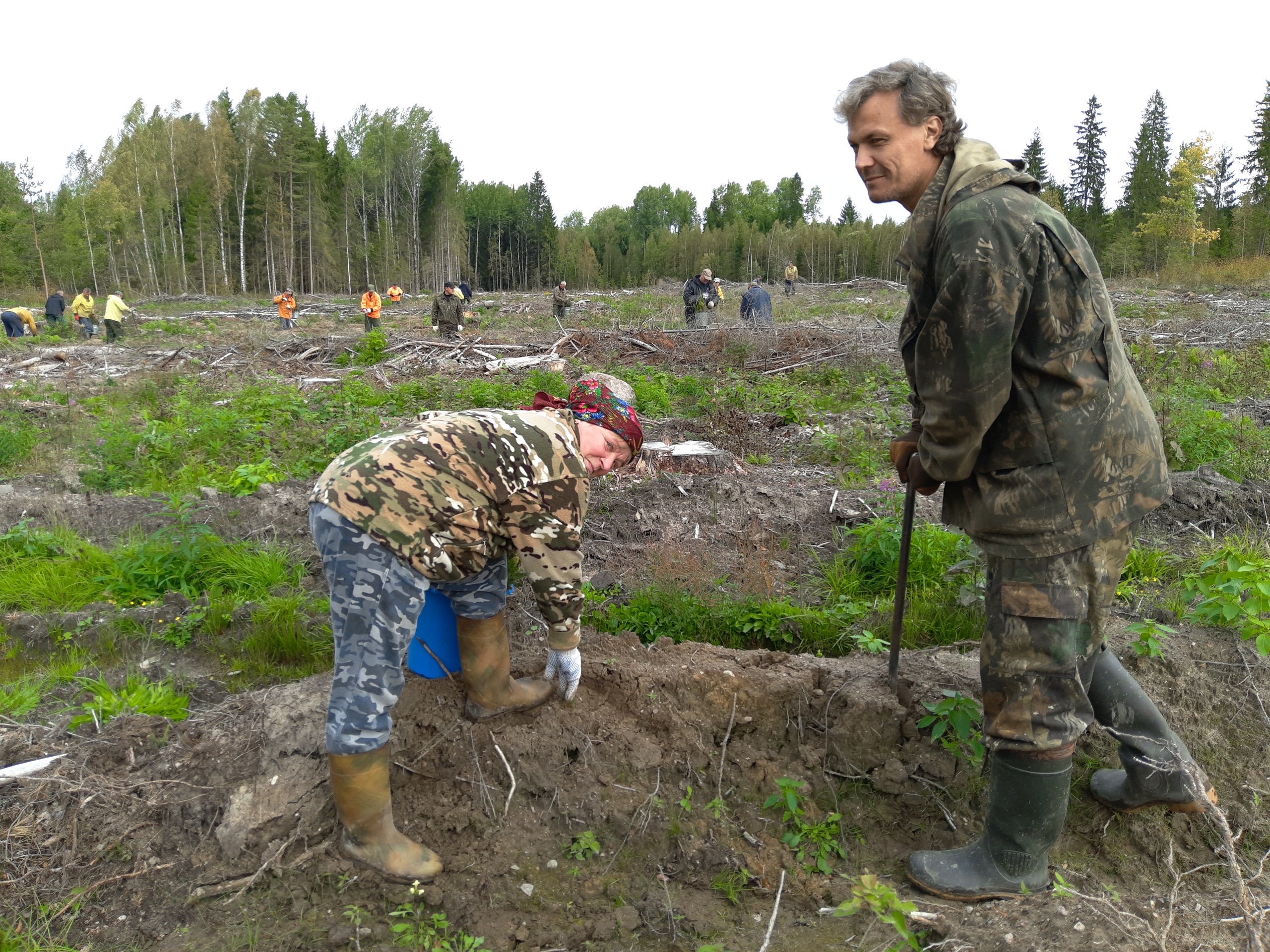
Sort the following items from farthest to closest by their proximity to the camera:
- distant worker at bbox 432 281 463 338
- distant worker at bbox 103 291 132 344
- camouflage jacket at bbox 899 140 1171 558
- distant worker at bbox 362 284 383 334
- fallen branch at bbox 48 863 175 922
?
distant worker at bbox 362 284 383 334
distant worker at bbox 103 291 132 344
distant worker at bbox 432 281 463 338
fallen branch at bbox 48 863 175 922
camouflage jacket at bbox 899 140 1171 558

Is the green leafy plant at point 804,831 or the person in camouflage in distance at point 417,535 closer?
the person in camouflage in distance at point 417,535

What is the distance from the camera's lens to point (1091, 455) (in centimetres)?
195

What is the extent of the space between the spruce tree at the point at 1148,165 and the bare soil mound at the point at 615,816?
164 feet

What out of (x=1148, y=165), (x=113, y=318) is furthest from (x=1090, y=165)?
(x=113, y=318)

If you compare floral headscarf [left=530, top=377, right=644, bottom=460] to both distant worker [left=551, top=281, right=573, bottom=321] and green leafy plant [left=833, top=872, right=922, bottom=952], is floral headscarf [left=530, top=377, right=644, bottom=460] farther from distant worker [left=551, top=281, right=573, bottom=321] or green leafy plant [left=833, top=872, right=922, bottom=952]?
distant worker [left=551, top=281, right=573, bottom=321]

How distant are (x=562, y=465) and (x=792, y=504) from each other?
321cm

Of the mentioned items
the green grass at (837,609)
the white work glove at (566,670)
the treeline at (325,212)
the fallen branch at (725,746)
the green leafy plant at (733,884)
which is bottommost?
the green leafy plant at (733,884)

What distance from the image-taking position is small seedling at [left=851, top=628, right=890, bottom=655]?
333 centimetres

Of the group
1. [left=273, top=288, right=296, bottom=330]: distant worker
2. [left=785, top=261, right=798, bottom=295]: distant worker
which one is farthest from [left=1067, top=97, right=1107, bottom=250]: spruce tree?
[left=273, top=288, right=296, bottom=330]: distant worker

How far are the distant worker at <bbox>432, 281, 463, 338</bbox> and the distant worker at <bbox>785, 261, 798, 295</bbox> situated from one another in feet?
44.9

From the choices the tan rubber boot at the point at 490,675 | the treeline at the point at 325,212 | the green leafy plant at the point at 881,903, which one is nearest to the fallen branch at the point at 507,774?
the tan rubber boot at the point at 490,675

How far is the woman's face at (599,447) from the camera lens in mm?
2531

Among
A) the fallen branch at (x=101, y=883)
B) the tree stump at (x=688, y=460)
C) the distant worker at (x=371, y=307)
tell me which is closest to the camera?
the fallen branch at (x=101, y=883)

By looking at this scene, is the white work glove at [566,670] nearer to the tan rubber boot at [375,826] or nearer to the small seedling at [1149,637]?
the tan rubber boot at [375,826]
